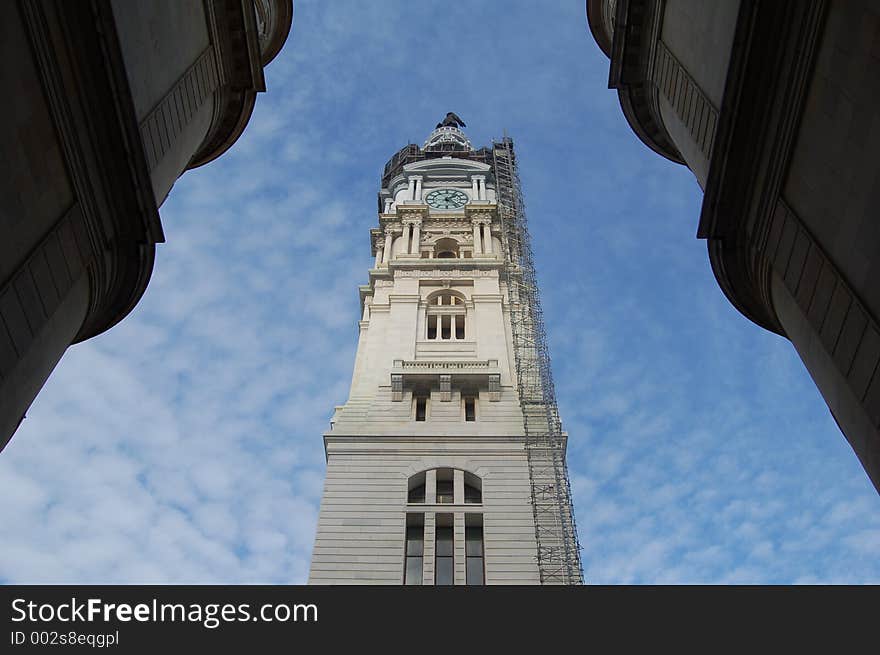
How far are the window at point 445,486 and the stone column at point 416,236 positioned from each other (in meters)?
28.4

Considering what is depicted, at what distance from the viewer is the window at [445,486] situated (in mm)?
49750

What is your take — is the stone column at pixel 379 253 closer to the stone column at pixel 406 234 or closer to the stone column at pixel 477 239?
the stone column at pixel 406 234

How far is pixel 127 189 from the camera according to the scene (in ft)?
61.9

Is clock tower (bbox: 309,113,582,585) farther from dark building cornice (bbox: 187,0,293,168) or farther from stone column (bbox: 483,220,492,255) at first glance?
dark building cornice (bbox: 187,0,293,168)

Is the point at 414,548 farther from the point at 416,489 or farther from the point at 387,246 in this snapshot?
the point at 387,246

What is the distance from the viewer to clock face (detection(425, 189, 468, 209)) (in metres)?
88.8

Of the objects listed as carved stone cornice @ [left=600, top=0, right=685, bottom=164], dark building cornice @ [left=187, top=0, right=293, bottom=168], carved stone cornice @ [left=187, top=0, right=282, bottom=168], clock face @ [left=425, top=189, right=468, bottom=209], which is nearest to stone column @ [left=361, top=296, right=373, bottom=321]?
clock face @ [left=425, top=189, right=468, bottom=209]

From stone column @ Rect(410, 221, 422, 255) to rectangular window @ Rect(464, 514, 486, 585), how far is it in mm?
32541

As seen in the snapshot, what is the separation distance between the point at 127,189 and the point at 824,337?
15196 mm

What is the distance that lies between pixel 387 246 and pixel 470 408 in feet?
81.1

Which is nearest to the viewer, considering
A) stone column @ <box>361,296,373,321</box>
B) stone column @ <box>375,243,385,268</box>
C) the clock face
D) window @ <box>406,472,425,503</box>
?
window @ <box>406,472,425,503</box>
